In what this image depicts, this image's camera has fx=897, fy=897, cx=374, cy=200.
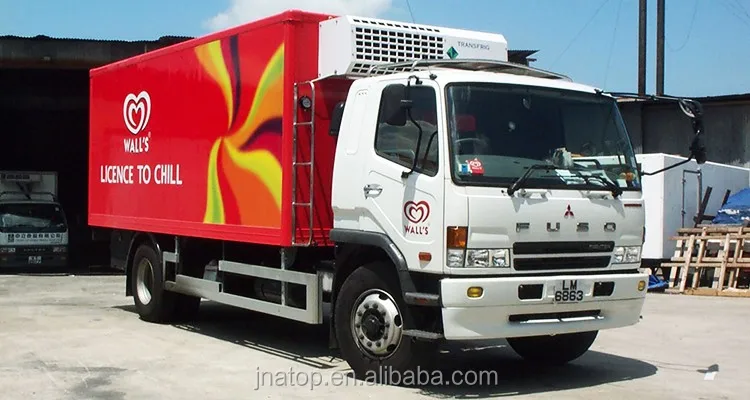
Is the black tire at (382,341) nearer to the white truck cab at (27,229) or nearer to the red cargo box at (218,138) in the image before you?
the red cargo box at (218,138)

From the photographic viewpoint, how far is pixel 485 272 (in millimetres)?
7266

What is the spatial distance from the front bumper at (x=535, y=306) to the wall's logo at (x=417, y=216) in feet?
1.69

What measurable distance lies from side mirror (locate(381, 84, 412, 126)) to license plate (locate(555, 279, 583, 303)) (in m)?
1.91

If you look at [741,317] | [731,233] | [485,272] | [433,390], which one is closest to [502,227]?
[485,272]

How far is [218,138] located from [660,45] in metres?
20.7

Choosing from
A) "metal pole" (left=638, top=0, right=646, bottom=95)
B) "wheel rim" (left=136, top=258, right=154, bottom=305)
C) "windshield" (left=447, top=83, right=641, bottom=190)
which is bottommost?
"wheel rim" (left=136, top=258, right=154, bottom=305)

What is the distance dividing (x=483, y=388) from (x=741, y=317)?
7.36 meters

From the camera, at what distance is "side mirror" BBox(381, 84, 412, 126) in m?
7.34

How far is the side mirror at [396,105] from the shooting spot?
7.34 metres

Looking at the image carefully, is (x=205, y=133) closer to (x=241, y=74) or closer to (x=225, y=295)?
(x=241, y=74)

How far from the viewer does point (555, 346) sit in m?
9.05

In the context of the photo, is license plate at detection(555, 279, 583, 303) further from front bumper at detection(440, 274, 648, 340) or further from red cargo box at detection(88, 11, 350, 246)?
red cargo box at detection(88, 11, 350, 246)

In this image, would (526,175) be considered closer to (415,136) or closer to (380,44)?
(415,136)

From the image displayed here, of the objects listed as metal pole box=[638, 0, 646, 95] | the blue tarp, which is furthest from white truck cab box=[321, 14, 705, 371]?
metal pole box=[638, 0, 646, 95]
